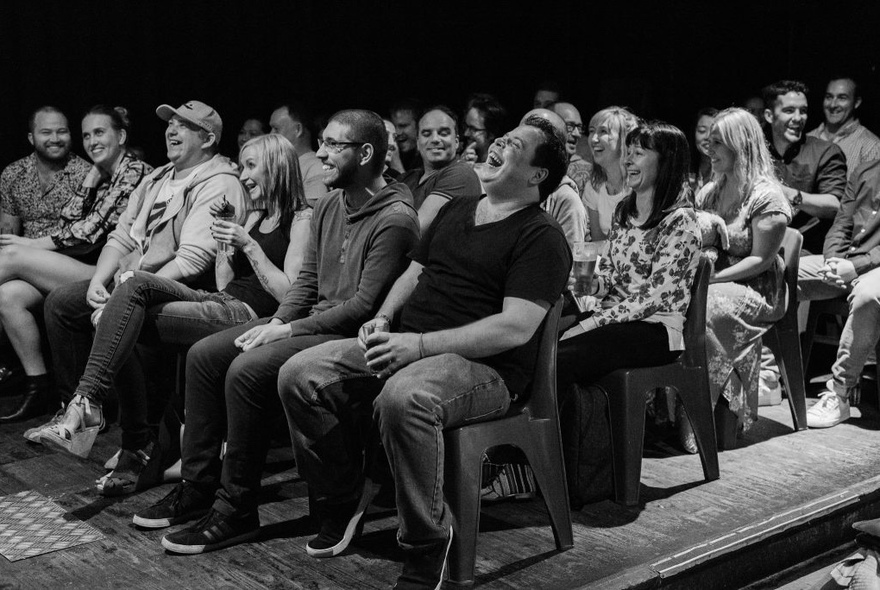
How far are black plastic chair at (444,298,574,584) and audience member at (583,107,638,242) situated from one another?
4.56ft

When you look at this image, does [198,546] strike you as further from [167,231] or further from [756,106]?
[756,106]

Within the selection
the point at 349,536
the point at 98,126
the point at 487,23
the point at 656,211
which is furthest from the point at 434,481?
the point at 487,23

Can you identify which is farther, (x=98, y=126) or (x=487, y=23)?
(x=487, y=23)

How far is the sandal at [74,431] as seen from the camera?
2799 millimetres

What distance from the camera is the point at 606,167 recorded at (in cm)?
392

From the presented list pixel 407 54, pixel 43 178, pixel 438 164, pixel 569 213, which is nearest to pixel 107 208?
pixel 43 178

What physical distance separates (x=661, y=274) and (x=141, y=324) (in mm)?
1681

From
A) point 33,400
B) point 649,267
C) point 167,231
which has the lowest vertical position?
point 33,400

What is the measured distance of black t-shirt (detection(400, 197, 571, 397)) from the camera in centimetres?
237

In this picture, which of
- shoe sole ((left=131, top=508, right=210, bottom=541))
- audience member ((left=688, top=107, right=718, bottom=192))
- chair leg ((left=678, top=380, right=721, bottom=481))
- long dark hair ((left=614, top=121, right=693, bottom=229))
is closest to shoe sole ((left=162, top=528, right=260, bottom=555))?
shoe sole ((left=131, top=508, right=210, bottom=541))

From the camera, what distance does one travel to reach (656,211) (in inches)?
121

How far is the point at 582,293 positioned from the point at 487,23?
3564 millimetres

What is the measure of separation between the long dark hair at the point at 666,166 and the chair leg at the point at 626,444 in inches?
23.7

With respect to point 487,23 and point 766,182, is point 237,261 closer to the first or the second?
point 766,182
